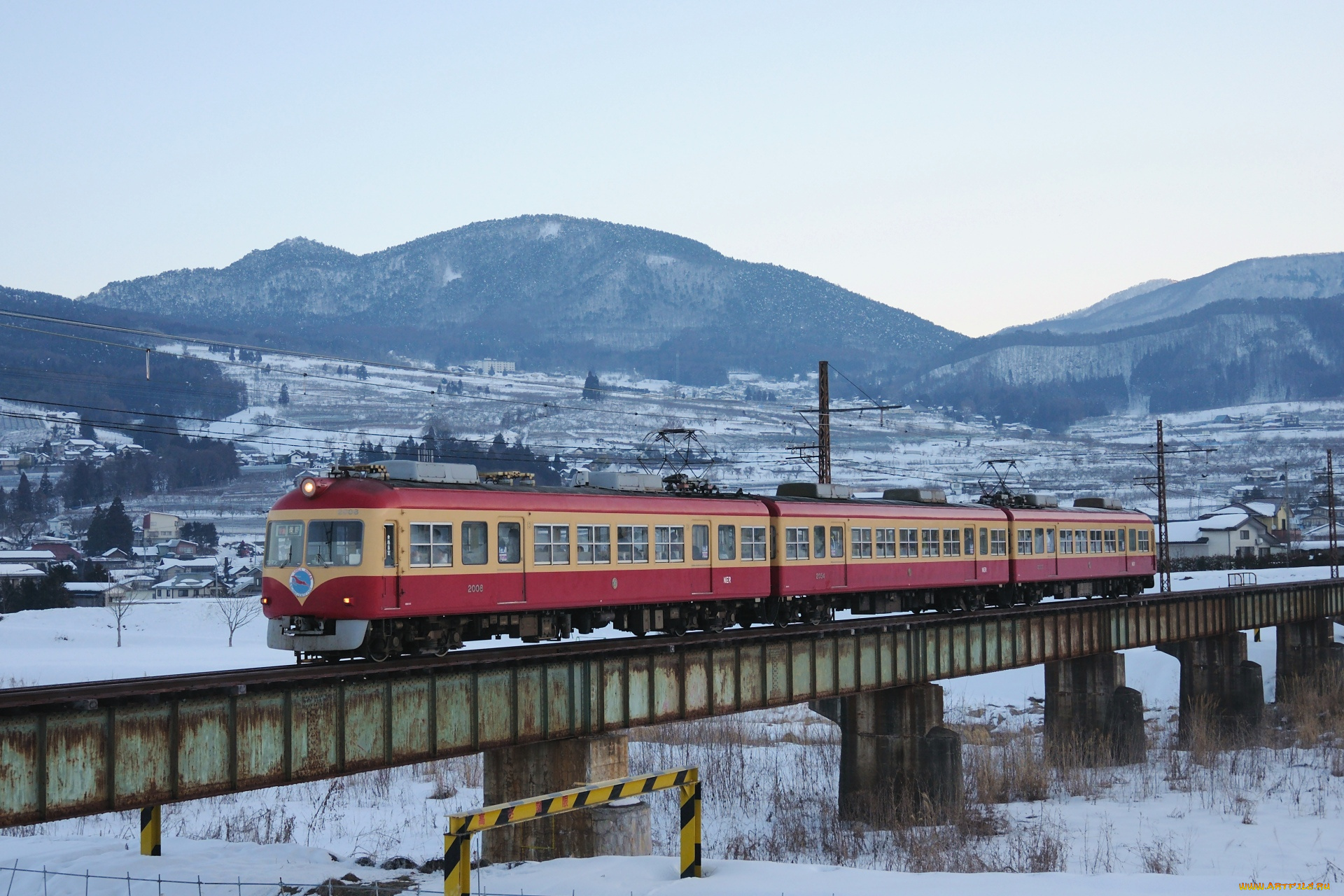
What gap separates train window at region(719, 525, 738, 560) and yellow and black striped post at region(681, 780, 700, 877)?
39.2 feet

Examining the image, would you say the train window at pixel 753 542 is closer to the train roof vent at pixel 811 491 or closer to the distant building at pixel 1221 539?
the train roof vent at pixel 811 491

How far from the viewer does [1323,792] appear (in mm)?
38906

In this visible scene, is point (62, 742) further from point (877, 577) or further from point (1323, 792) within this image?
point (1323, 792)

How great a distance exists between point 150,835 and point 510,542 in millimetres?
9435

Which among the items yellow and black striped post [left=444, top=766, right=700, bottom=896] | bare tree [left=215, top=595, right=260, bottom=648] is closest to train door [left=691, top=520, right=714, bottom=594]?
yellow and black striped post [left=444, top=766, right=700, bottom=896]

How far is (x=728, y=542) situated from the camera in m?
31.8

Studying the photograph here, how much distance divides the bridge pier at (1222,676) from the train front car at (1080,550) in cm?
589

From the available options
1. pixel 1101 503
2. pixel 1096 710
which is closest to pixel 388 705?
pixel 1096 710

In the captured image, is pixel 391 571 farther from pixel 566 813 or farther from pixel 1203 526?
pixel 1203 526

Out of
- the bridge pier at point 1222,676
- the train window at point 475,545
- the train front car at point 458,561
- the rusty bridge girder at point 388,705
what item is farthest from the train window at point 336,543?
the bridge pier at point 1222,676

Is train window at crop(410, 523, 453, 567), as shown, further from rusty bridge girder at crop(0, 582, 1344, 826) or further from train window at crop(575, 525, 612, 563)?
train window at crop(575, 525, 612, 563)

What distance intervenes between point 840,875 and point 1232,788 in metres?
25.4

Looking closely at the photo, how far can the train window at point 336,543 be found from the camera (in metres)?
22.9

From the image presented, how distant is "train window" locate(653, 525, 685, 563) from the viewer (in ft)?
96.4
